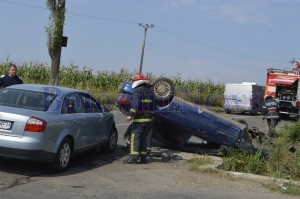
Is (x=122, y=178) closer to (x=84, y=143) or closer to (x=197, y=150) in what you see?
(x=84, y=143)

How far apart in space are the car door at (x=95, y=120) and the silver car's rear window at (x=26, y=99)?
3.54 ft

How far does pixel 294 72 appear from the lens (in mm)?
27688

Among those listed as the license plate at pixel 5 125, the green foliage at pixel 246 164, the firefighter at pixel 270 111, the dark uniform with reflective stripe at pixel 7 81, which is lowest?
the green foliage at pixel 246 164

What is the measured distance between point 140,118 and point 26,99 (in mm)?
2376

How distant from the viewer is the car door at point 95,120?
8.55 meters

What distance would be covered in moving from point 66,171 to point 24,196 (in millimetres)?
1837

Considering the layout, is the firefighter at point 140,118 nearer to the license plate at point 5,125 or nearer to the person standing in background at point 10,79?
the license plate at point 5,125

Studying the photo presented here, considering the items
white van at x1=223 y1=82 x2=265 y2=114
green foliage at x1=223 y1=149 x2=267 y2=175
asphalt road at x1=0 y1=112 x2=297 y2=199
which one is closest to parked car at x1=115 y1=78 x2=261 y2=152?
green foliage at x1=223 y1=149 x2=267 y2=175

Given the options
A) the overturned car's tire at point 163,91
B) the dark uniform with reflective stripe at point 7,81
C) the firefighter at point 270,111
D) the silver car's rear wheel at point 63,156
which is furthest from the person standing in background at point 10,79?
the firefighter at point 270,111

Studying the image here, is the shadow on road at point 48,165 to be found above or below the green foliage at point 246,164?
below

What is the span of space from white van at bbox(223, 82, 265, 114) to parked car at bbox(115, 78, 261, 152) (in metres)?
21.7

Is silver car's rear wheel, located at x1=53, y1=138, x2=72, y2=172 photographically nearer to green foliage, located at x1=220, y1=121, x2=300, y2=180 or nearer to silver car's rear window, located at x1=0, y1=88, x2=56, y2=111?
silver car's rear window, located at x1=0, y1=88, x2=56, y2=111

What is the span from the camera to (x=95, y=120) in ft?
28.6

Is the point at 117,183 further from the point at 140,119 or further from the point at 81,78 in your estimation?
the point at 81,78
